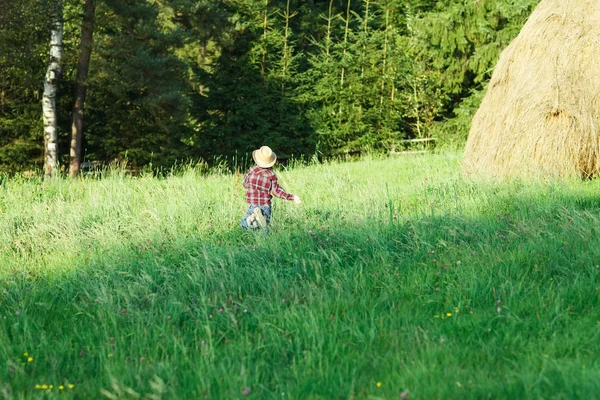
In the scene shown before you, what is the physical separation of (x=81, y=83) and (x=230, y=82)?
466 centimetres

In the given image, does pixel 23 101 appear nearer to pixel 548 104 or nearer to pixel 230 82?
pixel 230 82

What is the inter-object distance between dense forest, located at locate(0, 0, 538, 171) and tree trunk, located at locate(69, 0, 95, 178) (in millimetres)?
36

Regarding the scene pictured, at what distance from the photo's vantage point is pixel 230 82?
63.0 feet

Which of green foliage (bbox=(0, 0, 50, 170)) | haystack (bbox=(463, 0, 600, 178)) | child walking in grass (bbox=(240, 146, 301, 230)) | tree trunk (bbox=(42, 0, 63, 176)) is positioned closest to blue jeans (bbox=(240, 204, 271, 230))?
child walking in grass (bbox=(240, 146, 301, 230))

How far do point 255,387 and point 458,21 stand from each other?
19111mm

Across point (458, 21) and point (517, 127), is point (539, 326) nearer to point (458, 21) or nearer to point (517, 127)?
point (517, 127)

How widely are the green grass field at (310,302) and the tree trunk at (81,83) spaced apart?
29.4 feet

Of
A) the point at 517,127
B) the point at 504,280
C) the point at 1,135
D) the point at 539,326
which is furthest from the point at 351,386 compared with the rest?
the point at 1,135

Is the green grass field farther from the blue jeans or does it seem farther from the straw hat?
the straw hat

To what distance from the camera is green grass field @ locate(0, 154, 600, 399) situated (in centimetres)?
342

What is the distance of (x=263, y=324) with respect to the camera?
4.10 meters

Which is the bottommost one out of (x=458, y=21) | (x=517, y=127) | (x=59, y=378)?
(x=59, y=378)

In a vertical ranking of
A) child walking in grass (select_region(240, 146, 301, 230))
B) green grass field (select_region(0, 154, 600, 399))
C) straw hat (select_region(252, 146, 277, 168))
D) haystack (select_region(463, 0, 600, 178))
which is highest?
haystack (select_region(463, 0, 600, 178))

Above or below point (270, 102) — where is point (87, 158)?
below
